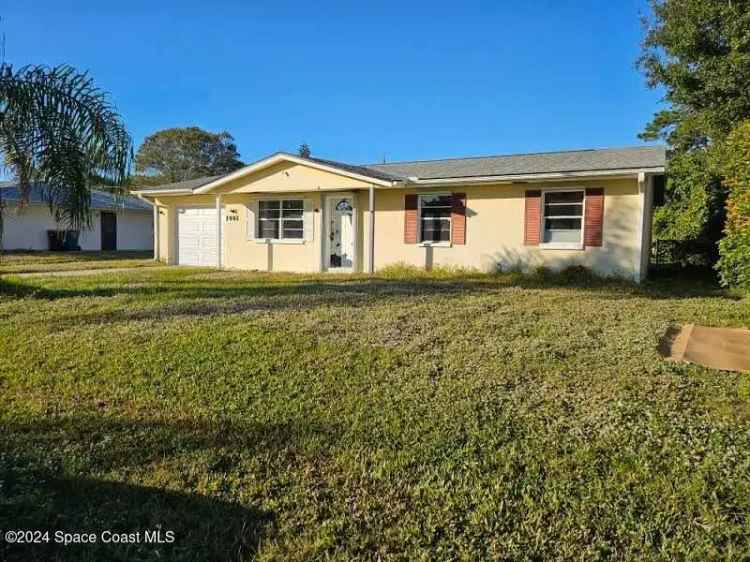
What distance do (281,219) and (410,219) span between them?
14.3 ft

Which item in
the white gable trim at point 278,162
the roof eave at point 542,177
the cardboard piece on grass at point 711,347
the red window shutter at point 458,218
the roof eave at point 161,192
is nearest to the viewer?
the cardboard piece on grass at point 711,347

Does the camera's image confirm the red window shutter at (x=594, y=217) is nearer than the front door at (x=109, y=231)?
Yes

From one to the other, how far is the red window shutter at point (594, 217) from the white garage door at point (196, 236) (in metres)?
12.3

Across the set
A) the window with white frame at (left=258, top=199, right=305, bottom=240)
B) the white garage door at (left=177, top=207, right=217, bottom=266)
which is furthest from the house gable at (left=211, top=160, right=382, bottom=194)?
the white garage door at (left=177, top=207, right=217, bottom=266)

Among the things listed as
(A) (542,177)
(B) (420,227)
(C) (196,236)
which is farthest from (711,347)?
(C) (196,236)

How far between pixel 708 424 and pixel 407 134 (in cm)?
2439

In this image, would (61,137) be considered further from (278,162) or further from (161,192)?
(161,192)

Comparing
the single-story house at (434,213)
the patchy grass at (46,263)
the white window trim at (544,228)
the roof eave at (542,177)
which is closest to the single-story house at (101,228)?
the patchy grass at (46,263)

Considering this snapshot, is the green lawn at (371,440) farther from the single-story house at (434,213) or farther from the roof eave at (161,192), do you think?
the roof eave at (161,192)

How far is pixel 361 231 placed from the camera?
14.8 m

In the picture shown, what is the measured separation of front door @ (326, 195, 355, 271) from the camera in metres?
15.1

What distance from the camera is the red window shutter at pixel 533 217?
Answer: 12.5m

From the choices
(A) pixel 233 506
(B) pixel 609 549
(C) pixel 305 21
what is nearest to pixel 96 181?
(A) pixel 233 506

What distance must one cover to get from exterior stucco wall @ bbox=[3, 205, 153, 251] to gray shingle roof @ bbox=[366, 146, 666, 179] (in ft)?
44.1
